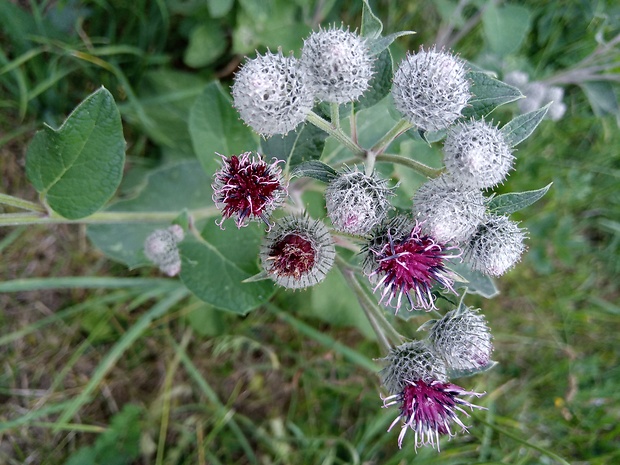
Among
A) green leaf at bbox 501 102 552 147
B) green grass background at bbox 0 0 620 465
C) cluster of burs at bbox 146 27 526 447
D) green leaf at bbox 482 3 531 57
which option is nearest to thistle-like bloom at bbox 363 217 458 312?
cluster of burs at bbox 146 27 526 447

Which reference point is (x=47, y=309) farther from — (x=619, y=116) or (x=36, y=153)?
(x=619, y=116)

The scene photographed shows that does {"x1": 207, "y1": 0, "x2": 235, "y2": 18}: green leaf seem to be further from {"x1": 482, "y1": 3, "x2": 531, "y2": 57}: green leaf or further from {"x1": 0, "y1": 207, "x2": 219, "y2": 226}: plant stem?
{"x1": 482, "y1": 3, "x2": 531, "y2": 57}: green leaf

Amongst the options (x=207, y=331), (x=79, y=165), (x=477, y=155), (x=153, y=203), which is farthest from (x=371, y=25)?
(x=207, y=331)

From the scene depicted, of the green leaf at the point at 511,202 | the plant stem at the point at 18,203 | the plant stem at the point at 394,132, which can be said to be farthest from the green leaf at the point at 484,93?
the plant stem at the point at 18,203

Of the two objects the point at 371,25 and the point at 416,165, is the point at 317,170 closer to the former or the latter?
the point at 416,165

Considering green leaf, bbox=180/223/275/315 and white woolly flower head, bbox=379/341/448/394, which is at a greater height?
white woolly flower head, bbox=379/341/448/394

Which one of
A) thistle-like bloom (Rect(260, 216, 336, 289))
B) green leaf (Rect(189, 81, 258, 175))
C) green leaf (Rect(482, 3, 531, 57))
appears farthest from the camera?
green leaf (Rect(482, 3, 531, 57))

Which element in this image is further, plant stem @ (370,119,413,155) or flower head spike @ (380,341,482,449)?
plant stem @ (370,119,413,155)
